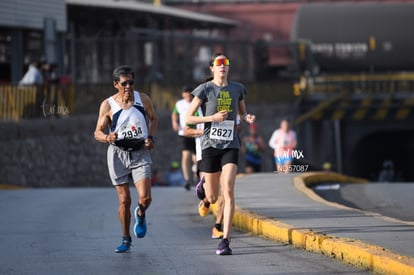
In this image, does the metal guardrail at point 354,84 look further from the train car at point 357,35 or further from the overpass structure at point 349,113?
the train car at point 357,35

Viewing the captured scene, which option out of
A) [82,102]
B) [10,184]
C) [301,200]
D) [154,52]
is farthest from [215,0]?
[301,200]

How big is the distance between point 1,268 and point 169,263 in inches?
58.6

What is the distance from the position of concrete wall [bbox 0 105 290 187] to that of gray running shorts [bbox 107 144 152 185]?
1421cm

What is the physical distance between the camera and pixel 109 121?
11789 mm

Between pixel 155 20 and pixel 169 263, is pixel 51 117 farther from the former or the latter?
pixel 155 20

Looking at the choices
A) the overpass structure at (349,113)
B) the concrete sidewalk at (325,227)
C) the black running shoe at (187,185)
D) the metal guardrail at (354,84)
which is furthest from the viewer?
the metal guardrail at (354,84)

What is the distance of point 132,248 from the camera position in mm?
12156

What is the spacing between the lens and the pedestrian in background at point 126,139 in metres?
11.7

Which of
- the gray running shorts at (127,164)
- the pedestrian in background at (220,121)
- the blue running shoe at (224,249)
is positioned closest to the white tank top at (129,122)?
the gray running shorts at (127,164)

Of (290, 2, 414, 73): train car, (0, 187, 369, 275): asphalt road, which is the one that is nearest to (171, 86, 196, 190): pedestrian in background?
(0, 187, 369, 275): asphalt road

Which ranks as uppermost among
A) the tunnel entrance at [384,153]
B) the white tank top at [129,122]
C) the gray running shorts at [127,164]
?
the white tank top at [129,122]

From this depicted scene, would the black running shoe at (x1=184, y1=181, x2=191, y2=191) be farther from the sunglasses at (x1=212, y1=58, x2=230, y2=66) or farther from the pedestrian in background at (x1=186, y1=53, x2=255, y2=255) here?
the sunglasses at (x1=212, y1=58, x2=230, y2=66)

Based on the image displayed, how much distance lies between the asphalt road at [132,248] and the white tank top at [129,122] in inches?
45.4

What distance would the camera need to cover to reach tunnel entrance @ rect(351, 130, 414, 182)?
5016 centimetres
